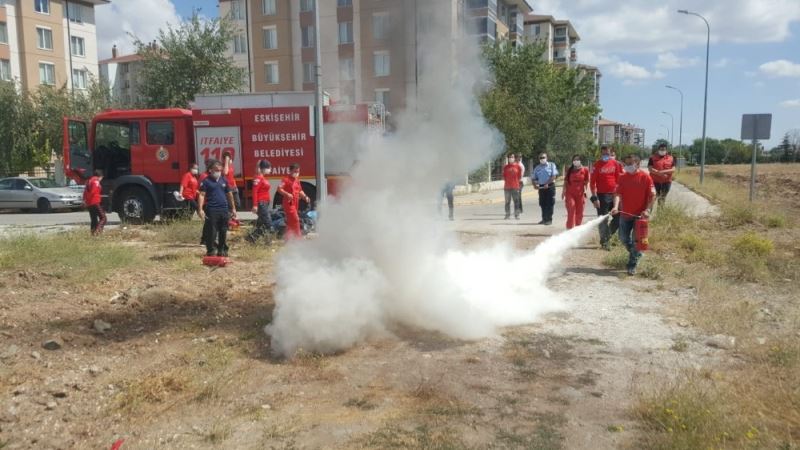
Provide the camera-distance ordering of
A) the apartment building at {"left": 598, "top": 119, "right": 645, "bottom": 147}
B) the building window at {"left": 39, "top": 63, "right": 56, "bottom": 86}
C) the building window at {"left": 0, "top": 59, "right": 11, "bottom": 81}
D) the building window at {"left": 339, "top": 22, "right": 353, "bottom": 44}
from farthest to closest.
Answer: the apartment building at {"left": 598, "top": 119, "right": 645, "bottom": 147}
the building window at {"left": 39, "top": 63, "right": 56, "bottom": 86}
the building window at {"left": 0, "top": 59, "right": 11, "bottom": 81}
the building window at {"left": 339, "top": 22, "right": 353, "bottom": 44}

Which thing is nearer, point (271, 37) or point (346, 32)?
point (346, 32)

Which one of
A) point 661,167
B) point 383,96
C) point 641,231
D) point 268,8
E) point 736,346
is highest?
point 268,8

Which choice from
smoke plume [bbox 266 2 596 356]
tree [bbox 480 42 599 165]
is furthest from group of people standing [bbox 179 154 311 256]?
tree [bbox 480 42 599 165]

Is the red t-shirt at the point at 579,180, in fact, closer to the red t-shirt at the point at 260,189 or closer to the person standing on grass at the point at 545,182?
the person standing on grass at the point at 545,182

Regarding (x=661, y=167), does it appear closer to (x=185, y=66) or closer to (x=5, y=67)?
(x=185, y=66)

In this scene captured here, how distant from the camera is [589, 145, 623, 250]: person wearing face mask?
10.2 metres

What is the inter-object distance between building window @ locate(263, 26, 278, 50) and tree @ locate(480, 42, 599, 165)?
3.87 metres

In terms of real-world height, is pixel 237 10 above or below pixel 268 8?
above

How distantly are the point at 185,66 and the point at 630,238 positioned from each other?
21.5m

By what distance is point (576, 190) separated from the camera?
11.1m

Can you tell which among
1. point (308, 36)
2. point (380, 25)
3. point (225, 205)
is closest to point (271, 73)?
point (308, 36)

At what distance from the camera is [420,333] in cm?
571

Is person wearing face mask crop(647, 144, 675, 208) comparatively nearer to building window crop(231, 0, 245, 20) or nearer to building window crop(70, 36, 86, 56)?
building window crop(231, 0, 245, 20)

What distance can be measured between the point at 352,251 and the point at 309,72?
20.6 feet
